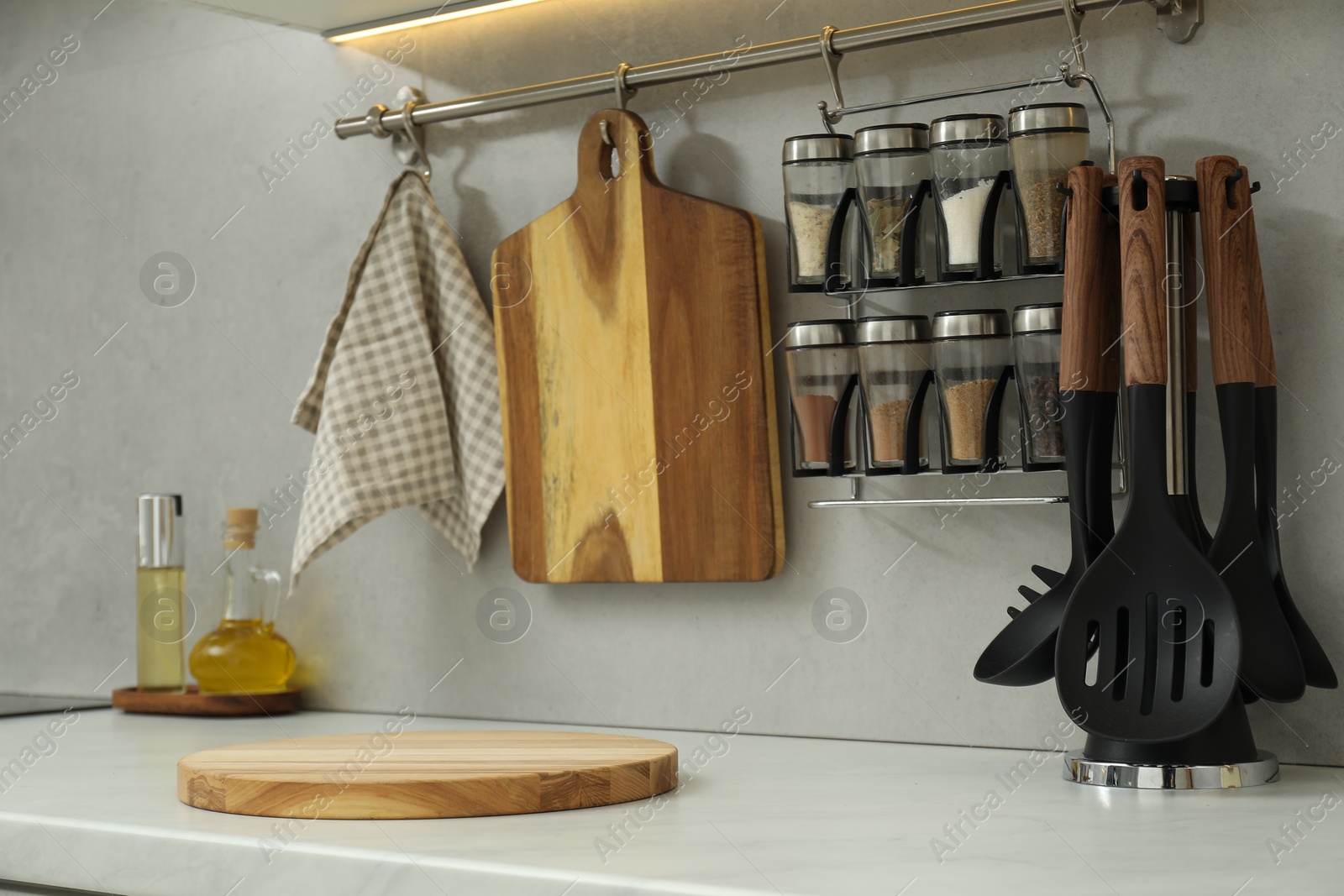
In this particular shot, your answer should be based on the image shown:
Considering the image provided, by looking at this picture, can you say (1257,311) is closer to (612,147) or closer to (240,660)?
(612,147)

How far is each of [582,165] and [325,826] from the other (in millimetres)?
644

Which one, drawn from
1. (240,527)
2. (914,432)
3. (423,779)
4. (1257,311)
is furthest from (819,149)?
(240,527)

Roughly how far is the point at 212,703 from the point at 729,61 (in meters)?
0.81

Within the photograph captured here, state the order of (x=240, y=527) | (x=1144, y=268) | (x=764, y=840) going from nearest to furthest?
1. (x=764, y=840)
2. (x=1144, y=268)
3. (x=240, y=527)

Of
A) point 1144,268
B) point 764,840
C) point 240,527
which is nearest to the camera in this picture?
point 764,840

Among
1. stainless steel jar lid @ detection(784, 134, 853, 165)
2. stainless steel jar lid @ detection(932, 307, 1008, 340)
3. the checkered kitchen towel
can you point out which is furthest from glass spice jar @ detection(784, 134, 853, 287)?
the checkered kitchen towel

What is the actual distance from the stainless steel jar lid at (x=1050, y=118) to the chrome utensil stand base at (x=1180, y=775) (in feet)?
1.46

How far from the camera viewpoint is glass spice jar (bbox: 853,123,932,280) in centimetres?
104

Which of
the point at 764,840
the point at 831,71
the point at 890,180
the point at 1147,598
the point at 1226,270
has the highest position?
the point at 831,71

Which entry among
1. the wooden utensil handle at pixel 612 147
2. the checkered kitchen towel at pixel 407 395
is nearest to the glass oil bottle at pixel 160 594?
the checkered kitchen towel at pixel 407 395

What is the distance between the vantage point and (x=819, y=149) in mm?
1080

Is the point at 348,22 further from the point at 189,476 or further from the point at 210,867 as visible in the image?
the point at 210,867

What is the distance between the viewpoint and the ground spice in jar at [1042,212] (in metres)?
0.99

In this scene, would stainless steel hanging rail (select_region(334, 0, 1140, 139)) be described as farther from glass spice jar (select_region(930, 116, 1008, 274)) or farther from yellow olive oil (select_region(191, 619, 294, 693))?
yellow olive oil (select_region(191, 619, 294, 693))
